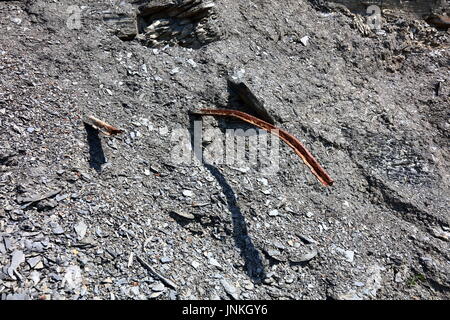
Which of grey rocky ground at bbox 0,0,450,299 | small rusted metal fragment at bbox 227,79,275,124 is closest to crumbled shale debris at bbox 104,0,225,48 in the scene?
grey rocky ground at bbox 0,0,450,299

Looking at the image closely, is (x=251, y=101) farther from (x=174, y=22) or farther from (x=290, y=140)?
(x=174, y=22)

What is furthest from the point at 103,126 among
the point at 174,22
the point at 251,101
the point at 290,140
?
the point at 174,22

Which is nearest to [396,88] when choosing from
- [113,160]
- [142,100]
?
[142,100]

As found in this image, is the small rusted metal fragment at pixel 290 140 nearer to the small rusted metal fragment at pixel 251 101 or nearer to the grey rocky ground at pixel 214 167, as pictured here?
the grey rocky ground at pixel 214 167

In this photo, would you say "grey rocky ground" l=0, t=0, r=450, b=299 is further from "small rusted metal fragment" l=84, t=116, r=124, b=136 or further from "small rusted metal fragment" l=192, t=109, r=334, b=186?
"small rusted metal fragment" l=192, t=109, r=334, b=186

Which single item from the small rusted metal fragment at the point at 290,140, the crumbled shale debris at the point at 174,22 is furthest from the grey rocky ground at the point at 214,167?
the small rusted metal fragment at the point at 290,140

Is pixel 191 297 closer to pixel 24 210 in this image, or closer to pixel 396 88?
pixel 24 210
